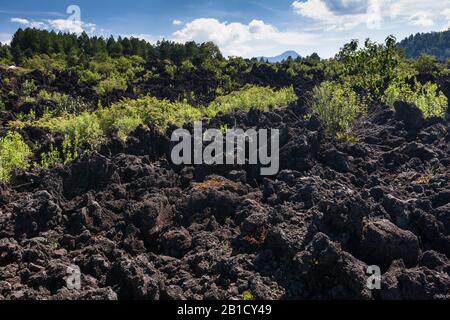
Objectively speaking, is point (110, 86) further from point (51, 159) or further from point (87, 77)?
point (51, 159)

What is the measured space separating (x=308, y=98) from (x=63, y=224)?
15164mm

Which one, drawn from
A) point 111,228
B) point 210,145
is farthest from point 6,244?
point 210,145

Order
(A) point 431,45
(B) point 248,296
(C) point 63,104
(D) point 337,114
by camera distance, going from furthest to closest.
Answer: (A) point 431,45 < (C) point 63,104 < (D) point 337,114 < (B) point 248,296

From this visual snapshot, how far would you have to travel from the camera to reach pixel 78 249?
314 inches

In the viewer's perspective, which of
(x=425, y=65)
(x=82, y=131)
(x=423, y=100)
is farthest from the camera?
(x=425, y=65)

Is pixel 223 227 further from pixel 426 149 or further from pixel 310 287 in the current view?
pixel 426 149

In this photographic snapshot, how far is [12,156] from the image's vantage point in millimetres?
12250

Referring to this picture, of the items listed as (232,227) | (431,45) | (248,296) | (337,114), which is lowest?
(248,296)

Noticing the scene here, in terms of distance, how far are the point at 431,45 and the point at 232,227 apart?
550ft

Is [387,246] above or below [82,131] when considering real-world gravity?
below

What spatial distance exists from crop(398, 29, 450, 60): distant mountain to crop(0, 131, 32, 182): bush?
151m

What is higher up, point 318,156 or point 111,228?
point 318,156

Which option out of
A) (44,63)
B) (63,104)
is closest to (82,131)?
(63,104)

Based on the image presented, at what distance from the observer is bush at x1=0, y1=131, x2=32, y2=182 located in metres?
11.3
